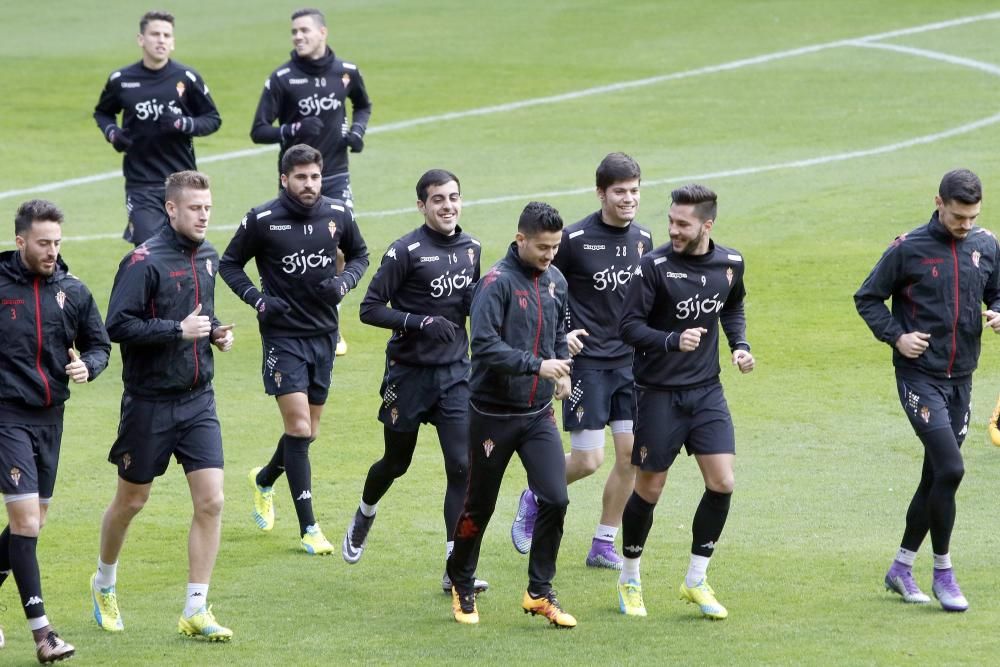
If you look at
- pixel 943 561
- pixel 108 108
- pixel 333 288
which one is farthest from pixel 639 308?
pixel 108 108

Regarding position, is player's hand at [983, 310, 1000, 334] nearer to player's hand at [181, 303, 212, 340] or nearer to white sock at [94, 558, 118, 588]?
player's hand at [181, 303, 212, 340]

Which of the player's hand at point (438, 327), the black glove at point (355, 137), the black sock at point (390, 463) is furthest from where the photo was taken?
the black glove at point (355, 137)

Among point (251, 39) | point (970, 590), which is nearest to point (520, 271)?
point (970, 590)

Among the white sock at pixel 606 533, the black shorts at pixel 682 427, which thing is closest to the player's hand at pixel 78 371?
the black shorts at pixel 682 427

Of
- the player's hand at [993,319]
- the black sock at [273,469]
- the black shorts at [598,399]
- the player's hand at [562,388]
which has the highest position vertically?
the player's hand at [993,319]

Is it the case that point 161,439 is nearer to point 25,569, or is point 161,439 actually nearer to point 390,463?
point 25,569

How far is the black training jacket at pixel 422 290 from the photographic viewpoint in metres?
9.80

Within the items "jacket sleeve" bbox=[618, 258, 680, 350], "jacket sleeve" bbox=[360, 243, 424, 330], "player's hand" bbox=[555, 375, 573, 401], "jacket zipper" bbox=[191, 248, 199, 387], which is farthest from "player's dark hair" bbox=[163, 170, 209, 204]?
"jacket sleeve" bbox=[618, 258, 680, 350]

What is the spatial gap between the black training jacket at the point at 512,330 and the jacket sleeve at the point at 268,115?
7.07m

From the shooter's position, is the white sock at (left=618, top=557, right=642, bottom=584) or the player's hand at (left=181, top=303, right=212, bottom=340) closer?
the player's hand at (left=181, top=303, right=212, bottom=340)

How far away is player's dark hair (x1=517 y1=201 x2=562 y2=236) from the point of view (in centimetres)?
876

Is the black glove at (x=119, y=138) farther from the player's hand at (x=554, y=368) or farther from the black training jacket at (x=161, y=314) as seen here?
the player's hand at (x=554, y=368)

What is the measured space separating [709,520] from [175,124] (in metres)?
8.08

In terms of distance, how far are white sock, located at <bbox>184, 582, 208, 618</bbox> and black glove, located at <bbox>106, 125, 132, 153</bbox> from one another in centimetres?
751
